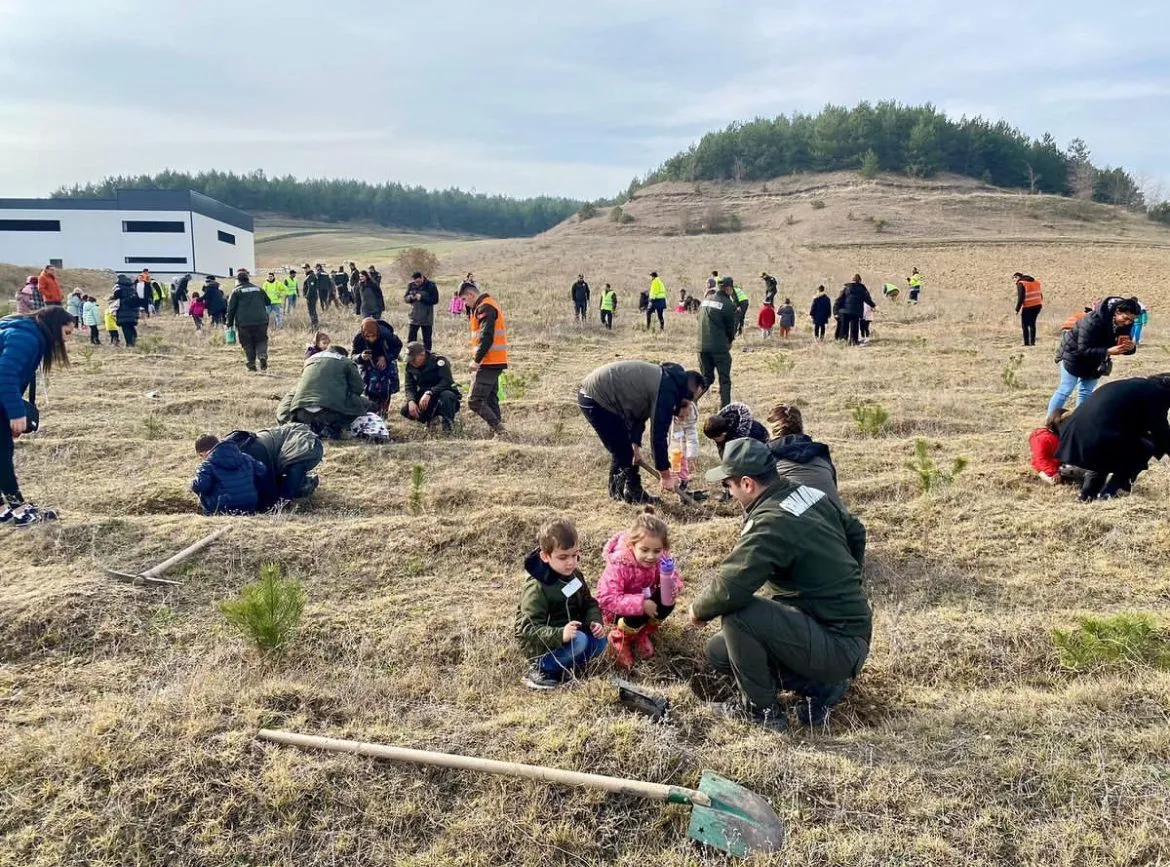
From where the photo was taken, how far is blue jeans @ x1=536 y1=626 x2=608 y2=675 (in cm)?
370

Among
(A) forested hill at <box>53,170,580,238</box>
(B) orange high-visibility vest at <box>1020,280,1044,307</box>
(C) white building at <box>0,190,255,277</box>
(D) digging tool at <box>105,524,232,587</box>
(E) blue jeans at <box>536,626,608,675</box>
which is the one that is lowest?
(E) blue jeans at <box>536,626,608,675</box>

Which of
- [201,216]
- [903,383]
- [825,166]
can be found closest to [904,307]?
[903,383]

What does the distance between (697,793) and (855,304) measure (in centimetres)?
1415

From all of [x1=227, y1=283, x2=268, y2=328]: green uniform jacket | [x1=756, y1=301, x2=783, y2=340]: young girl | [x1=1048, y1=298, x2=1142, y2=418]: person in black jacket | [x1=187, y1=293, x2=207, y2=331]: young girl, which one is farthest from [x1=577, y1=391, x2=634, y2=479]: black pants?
[x1=187, y1=293, x2=207, y2=331]: young girl

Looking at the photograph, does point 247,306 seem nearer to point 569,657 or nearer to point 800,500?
point 569,657

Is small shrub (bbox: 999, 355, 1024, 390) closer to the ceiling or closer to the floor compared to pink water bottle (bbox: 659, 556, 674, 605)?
closer to the ceiling

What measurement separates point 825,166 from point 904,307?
58.5 m

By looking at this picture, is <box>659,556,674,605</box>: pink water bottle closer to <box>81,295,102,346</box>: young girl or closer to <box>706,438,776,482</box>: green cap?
<box>706,438,776,482</box>: green cap

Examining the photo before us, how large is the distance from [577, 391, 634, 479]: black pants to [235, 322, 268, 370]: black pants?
7.97m

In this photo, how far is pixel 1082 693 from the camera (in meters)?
3.36

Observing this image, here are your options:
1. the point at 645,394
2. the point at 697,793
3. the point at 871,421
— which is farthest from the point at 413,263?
the point at 697,793

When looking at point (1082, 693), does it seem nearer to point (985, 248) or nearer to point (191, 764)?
point (191, 764)

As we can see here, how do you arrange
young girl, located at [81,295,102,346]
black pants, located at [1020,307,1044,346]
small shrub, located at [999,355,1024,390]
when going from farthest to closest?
young girl, located at [81,295,102,346] → black pants, located at [1020,307,1044,346] → small shrub, located at [999,355,1024,390]

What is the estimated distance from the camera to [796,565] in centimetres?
318
